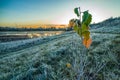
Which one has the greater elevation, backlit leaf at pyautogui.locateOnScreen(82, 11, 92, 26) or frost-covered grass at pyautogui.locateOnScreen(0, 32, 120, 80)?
backlit leaf at pyautogui.locateOnScreen(82, 11, 92, 26)

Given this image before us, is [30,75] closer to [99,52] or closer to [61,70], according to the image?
[61,70]

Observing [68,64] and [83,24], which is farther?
[68,64]

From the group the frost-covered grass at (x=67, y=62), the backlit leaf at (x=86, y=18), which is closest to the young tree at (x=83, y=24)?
the backlit leaf at (x=86, y=18)

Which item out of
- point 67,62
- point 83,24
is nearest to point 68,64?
point 67,62

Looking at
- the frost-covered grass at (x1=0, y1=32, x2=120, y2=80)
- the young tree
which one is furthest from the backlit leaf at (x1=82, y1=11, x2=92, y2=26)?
the frost-covered grass at (x1=0, y1=32, x2=120, y2=80)

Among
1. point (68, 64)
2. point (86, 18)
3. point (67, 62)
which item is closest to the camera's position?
point (86, 18)

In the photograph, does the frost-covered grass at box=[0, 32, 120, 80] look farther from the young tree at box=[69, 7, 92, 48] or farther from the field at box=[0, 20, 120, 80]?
the young tree at box=[69, 7, 92, 48]

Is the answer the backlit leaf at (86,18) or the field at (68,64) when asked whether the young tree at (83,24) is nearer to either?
the backlit leaf at (86,18)

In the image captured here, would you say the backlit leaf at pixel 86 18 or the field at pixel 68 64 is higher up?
the backlit leaf at pixel 86 18

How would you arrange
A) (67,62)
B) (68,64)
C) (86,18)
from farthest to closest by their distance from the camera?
(67,62), (68,64), (86,18)

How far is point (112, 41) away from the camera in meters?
13.6

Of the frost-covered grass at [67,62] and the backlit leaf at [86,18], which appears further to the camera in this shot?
the frost-covered grass at [67,62]

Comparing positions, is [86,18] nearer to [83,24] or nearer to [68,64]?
[83,24]

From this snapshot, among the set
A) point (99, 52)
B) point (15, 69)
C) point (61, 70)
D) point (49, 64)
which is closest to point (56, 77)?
point (61, 70)
